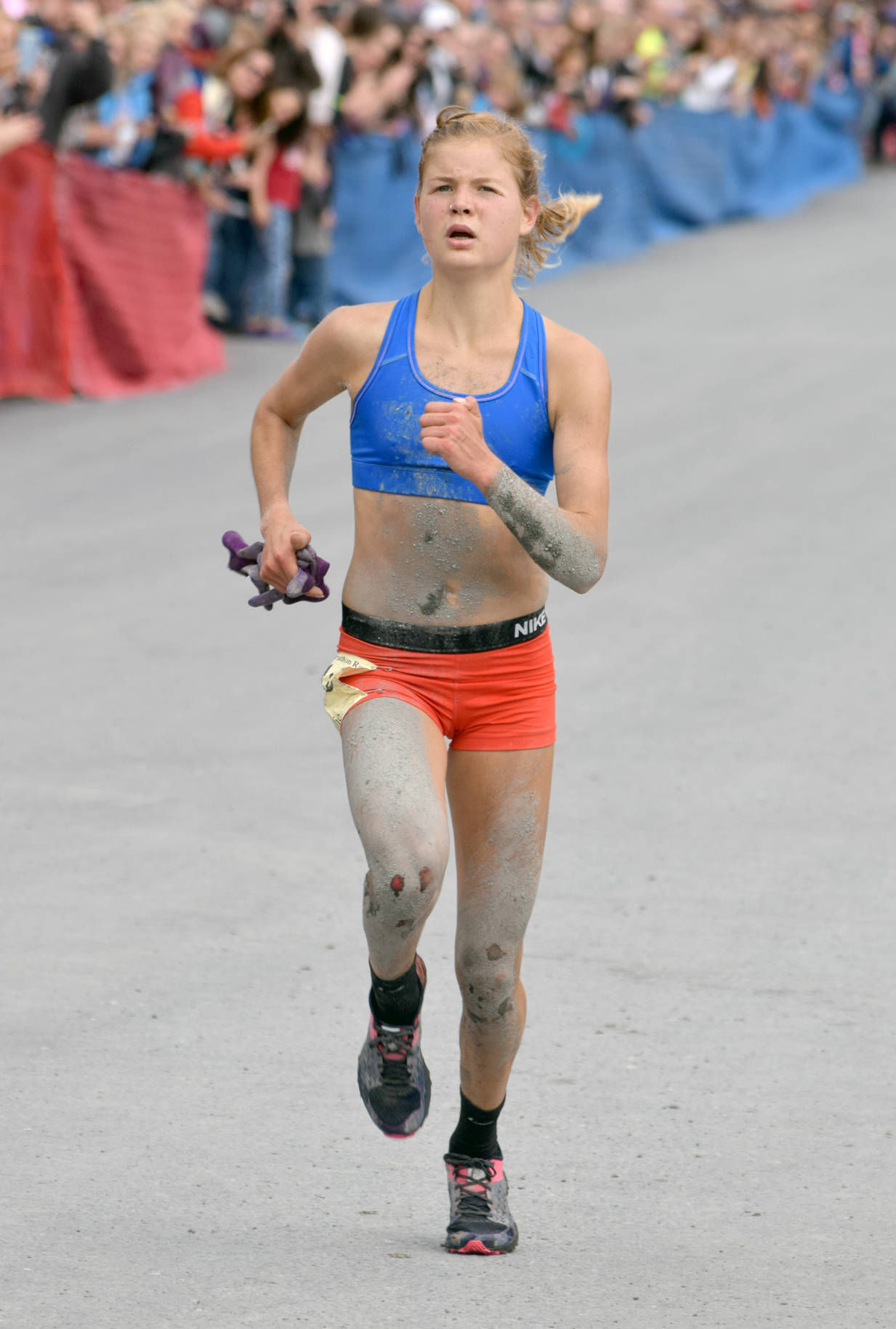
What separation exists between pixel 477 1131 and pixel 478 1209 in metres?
0.16

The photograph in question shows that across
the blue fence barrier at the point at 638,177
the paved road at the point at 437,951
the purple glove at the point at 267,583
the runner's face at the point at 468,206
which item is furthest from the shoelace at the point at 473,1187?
the blue fence barrier at the point at 638,177

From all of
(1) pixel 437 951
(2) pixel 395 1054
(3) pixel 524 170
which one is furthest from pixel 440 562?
(1) pixel 437 951

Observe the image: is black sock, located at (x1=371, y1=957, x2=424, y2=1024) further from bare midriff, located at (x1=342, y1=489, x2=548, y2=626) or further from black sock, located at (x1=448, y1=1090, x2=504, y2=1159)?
bare midriff, located at (x1=342, y1=489, x2=548, y2=626)

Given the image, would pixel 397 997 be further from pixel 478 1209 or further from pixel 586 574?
pixel 586 574

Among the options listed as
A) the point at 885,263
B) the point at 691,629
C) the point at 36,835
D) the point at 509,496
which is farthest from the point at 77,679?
the point at 885,263

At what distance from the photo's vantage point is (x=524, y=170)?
13.1 ft

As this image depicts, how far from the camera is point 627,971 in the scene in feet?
18.5

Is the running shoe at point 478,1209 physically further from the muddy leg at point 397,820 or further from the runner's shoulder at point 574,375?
the runner's shoulder at point 574,375

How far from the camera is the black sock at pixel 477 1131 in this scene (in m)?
4.11

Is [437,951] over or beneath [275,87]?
over

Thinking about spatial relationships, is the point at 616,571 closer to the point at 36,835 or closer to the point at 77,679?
the point at 77,679

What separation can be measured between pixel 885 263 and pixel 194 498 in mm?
11161

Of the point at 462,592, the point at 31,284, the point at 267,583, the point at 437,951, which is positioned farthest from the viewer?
the point at 31,284

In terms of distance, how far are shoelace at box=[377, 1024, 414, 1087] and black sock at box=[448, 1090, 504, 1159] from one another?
0.20m
